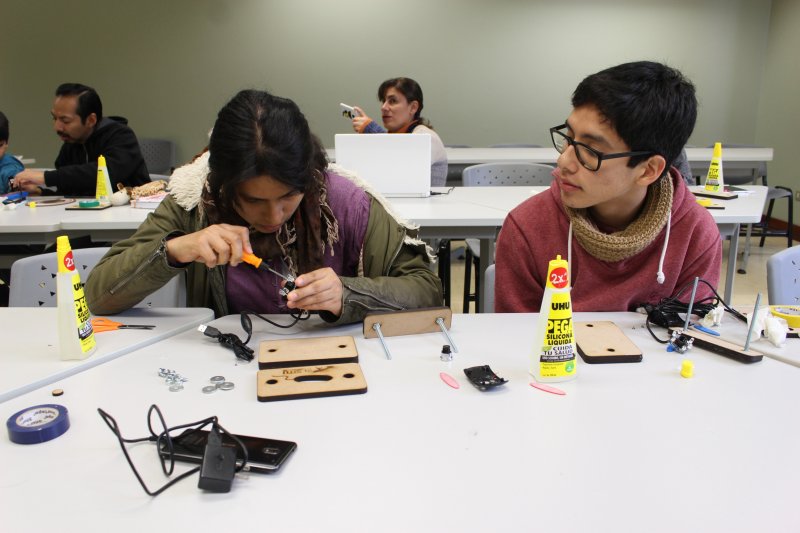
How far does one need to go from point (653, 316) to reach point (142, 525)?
103cm

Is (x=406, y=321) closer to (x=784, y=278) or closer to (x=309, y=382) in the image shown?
(x=309, y=382)

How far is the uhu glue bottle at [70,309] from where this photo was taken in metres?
1.01

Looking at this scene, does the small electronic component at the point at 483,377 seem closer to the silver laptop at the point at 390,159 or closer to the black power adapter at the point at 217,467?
the black power adapter at the point at 217,467

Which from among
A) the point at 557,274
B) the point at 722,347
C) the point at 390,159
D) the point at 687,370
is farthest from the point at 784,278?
the point at 390,159

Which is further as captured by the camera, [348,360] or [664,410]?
[348,360]

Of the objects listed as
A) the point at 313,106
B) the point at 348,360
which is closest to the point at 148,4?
the point at 313,106

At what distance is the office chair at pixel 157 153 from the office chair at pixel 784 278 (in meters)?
5.22

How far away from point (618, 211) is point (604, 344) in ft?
1.61

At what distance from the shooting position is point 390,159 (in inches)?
99.7

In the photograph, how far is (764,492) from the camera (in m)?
0.71

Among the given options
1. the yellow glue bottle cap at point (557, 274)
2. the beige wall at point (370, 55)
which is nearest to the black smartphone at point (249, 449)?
the yellow glue bottle cap at point (557, 274)

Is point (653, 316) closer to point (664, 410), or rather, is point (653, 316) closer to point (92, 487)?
point (664, 410)

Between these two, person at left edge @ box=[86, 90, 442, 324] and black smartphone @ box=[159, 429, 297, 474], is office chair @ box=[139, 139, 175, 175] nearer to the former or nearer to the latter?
person at left edge @ box=[86, 90, 442, 324]

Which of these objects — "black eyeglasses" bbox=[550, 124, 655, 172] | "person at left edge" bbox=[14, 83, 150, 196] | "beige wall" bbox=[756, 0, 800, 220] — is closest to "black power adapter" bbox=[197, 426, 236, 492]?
"black eyeglasses" bbox=[550, 124, 655, 172]
